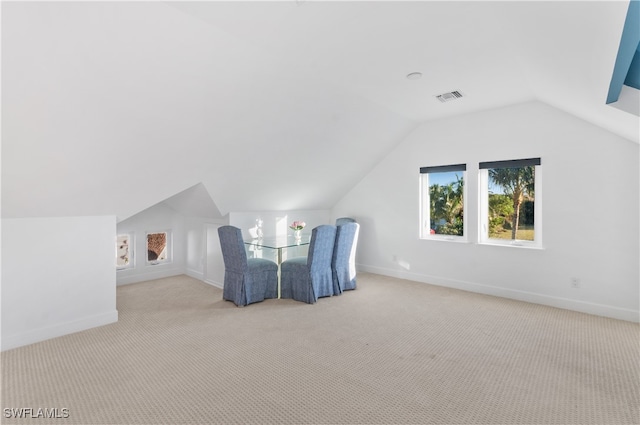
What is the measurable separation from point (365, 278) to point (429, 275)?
1012mm

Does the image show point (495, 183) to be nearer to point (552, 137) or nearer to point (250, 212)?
point (552, 137)

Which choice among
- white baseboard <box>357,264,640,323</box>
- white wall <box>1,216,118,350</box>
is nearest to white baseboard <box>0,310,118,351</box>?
white wall <box>1,216,118,350</box>

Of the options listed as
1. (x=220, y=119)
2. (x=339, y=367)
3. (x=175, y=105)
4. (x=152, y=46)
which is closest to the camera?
(x=152, y=46)

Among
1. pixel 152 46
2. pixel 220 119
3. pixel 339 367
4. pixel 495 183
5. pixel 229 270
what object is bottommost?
pixel 339 367

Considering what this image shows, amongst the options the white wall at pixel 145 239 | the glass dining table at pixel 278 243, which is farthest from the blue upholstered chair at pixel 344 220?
the white wall at pixel 145 239

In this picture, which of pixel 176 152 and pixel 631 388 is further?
pixel 176 152

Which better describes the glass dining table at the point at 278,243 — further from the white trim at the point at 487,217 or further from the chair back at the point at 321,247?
the white trim at the point at 487,217

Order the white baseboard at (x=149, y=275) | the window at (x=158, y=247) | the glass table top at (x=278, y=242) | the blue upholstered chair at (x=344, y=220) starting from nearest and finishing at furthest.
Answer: the glass table top at (x=278, y=242) < the white baseboard at (x=149, y=275) < the window at (x=158, y=247) < the blue upholstered chair at (x=344, y=220)

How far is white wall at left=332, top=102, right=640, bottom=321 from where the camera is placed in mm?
3520

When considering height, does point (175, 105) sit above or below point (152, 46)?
below

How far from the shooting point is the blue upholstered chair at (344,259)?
4511 mm

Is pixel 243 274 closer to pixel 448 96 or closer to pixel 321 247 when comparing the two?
pixel 321 247

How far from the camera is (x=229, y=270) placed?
13.8ft

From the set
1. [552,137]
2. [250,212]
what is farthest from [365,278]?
[552,137]
